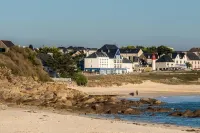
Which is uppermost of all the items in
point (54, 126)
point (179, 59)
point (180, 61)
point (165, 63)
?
point (179, 59)

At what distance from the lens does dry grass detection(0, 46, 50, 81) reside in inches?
2003

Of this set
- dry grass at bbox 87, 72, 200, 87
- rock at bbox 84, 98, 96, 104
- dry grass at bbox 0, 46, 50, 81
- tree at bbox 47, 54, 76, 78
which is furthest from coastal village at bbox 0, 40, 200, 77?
rock at bbox 84, 98, 96, 104

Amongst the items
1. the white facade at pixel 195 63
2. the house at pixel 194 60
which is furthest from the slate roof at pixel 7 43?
the white facade at pixel 195 63

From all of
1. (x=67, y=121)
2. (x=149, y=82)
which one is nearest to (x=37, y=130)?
(x=67, y=121)

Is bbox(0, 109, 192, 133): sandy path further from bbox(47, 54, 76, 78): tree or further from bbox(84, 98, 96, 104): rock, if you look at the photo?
bbox(47, 54, 76, 78): tree

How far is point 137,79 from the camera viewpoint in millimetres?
78000

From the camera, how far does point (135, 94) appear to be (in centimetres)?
5525

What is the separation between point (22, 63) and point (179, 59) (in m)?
82.6

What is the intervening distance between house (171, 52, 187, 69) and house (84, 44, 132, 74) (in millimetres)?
21229

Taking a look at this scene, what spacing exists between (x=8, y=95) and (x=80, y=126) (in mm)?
17939

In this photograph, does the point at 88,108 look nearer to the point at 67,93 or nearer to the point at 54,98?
the point at 54,98

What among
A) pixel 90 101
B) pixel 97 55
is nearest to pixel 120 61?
pixel 97 55

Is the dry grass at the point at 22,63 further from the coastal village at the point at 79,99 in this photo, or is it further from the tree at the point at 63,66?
the tree at the point at 63,66

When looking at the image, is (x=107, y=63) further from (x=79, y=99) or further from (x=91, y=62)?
(x=79, y=99)
